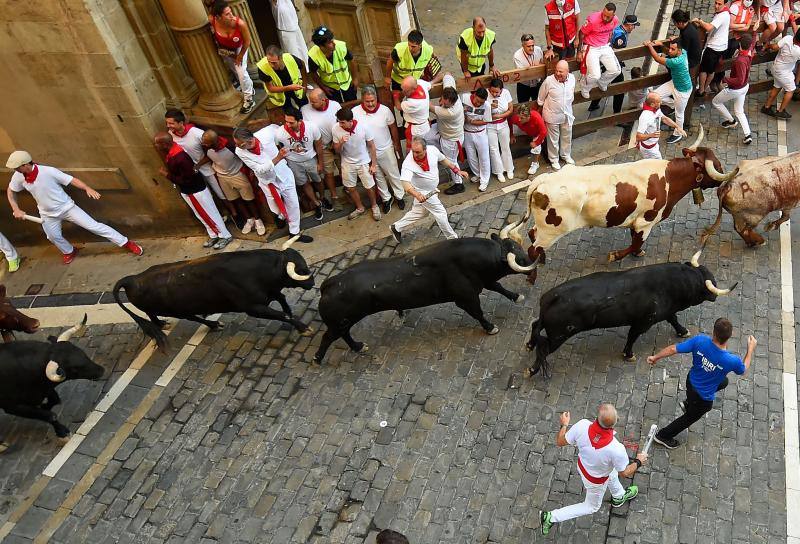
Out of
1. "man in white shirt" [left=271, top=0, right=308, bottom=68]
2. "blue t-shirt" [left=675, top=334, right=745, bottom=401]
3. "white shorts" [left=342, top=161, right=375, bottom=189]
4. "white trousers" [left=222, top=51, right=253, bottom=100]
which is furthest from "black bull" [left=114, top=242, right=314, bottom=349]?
"man in white shirt" [left=271, top=0, right=308, bottom=68]

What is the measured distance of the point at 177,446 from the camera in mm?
6605

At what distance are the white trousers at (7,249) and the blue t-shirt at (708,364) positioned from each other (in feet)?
32.7

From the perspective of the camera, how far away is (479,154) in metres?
9.05

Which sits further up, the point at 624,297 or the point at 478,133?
the point at 478,133

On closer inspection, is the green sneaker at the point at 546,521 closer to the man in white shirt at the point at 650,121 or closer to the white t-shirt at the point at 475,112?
the man in white shirt at the point at 650,121

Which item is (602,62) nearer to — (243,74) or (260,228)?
(243,74)

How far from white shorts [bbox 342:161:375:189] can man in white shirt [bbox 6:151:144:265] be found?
366 centimetres

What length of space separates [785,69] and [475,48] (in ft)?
17.3

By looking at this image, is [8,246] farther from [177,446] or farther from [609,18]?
[609,18]

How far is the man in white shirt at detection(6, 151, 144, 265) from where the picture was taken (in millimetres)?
8177

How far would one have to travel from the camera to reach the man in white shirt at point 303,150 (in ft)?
26.9

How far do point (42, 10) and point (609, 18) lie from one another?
8.28 metres

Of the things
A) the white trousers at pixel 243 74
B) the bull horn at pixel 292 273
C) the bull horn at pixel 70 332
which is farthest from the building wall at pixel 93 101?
the bull horn at pixel 292 273

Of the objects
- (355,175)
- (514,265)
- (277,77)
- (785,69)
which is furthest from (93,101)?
(785,69)
